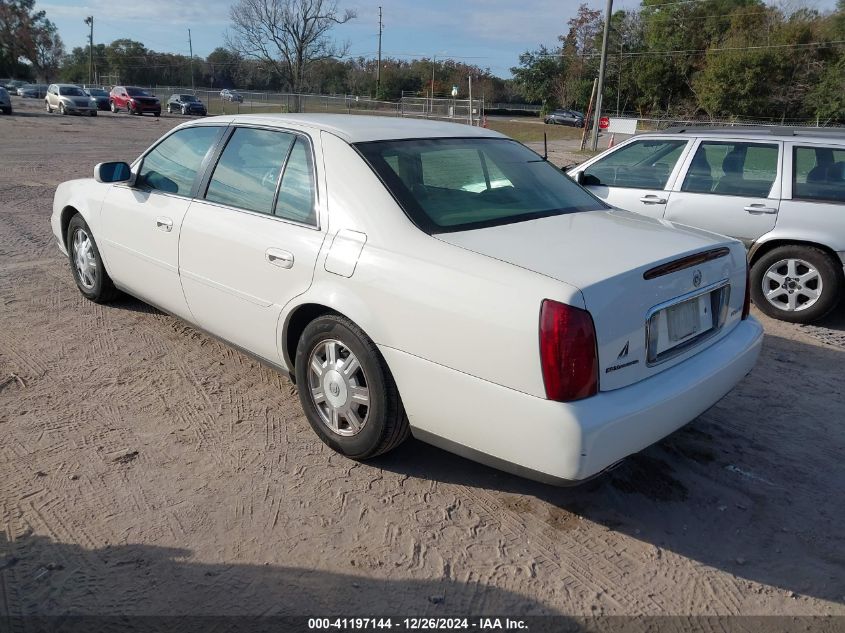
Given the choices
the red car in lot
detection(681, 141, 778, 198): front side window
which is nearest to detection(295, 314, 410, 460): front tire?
detection(681, 141, 778, 198): front side window

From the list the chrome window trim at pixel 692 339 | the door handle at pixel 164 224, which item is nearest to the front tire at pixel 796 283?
the chrome window trim at pixel 692 339

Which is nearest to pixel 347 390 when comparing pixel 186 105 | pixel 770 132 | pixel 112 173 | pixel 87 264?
pixel 112 173

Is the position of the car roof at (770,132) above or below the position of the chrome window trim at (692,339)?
above

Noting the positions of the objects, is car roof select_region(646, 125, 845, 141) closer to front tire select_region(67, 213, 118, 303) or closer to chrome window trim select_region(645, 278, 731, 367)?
chrome window trim select_region(645, 278, 731, 367)

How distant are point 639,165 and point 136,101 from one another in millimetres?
42442

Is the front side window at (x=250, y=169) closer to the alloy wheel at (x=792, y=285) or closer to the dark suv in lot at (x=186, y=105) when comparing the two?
the alloy wheel at (x=792, y=285)

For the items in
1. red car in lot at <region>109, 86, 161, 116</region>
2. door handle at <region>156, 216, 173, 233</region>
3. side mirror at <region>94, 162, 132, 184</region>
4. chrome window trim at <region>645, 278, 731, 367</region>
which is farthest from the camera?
red car in lot at <region>109, 86, 161, 116</region>

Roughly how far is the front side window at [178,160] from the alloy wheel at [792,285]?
4585mm

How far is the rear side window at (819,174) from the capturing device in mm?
5715

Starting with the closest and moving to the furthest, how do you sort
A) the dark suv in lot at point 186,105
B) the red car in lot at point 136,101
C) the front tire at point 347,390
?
1. the front tire at point 347,390
2. the red car in lot at point 136,101
3. the dark suv in lot at point 186,105

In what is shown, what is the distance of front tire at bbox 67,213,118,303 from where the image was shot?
213 inches

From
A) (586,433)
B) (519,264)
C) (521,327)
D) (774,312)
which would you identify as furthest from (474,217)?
(774,312)

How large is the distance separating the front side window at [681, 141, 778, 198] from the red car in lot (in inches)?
1667

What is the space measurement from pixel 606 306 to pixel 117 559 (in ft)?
7.02
